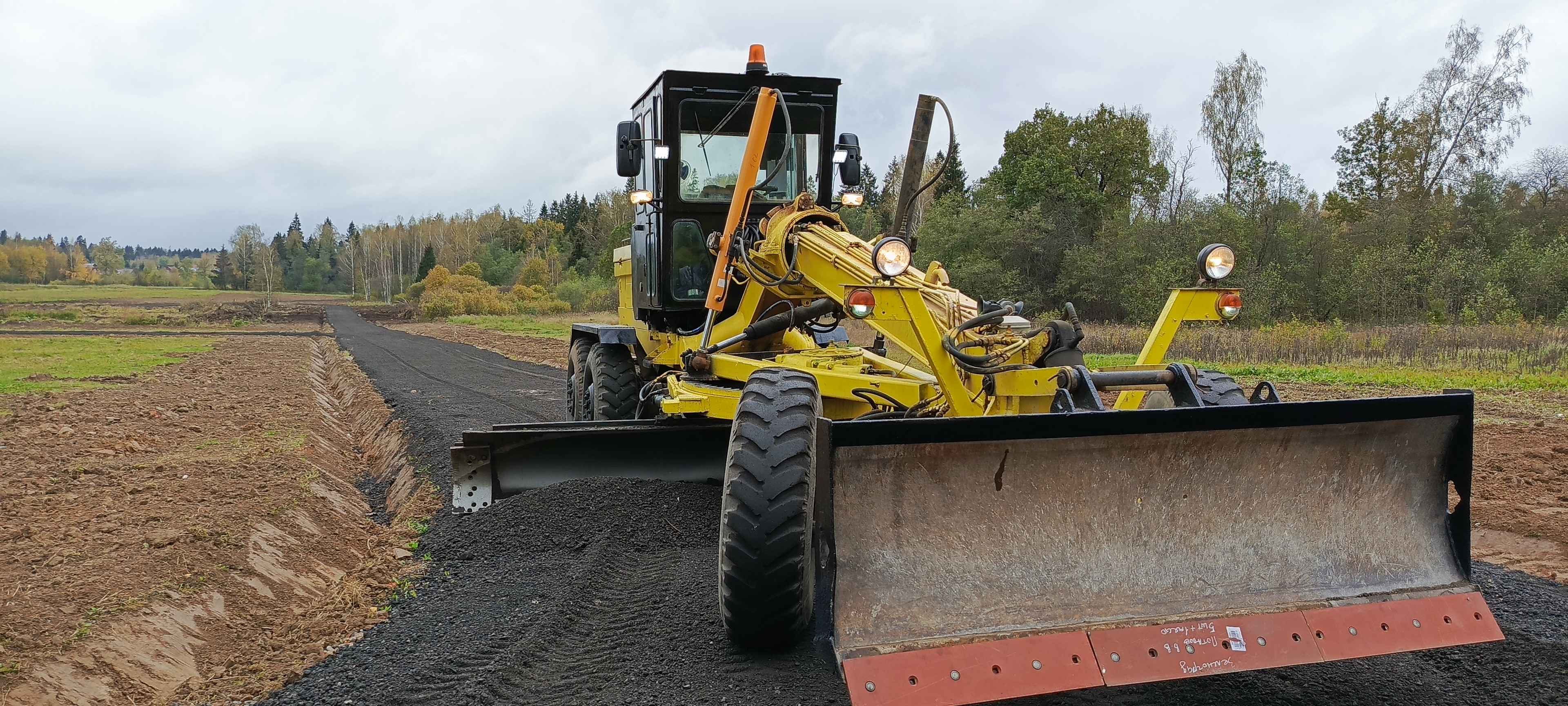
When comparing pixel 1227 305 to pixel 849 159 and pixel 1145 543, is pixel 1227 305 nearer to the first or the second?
pixel 1145 543

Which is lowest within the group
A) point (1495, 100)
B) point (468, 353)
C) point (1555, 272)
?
point (468, 353)

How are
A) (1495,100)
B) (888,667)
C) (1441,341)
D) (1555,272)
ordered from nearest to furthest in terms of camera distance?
(888,667)
(1441,341)
(1555,272)
(1495,100)

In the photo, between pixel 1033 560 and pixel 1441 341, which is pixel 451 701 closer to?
pixel 1033 560

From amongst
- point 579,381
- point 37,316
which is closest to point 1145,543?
point 579,381

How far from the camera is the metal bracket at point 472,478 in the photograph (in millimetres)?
6020

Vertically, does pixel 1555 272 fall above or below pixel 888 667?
above

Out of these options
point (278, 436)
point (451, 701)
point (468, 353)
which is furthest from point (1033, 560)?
point (468, 353)

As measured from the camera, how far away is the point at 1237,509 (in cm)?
352

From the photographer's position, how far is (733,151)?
22.5 ft

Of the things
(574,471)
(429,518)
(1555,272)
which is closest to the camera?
(574,471)

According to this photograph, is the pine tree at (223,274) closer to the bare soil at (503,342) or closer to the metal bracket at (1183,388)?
the bare soil at (503,342)

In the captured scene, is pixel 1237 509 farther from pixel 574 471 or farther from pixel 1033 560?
pixel 574 471

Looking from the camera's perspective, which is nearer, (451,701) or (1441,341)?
(451,701)

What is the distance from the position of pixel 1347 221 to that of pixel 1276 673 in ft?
117
